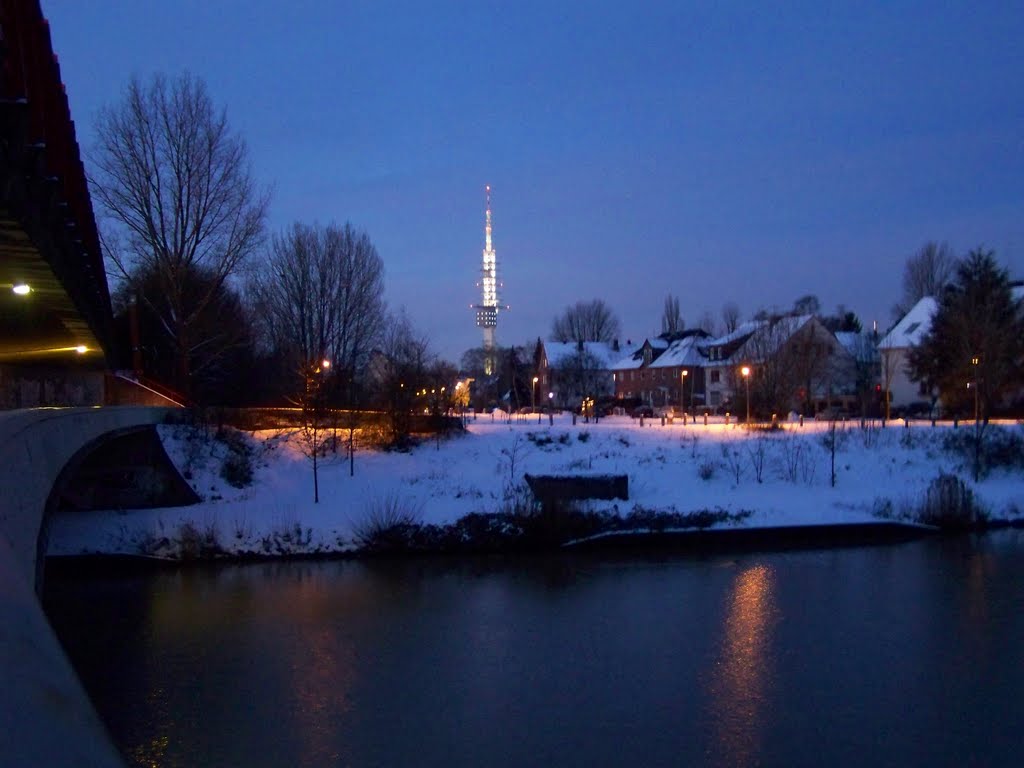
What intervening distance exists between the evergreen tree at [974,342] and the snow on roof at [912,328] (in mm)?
5503

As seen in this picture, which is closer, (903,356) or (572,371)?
(903,356)

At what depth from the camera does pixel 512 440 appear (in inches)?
1522

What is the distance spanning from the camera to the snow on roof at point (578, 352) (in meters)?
96.2

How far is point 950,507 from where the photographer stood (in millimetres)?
32812

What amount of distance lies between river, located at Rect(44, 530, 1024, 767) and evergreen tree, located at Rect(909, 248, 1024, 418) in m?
24.6

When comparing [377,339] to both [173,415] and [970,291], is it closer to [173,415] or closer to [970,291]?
[173,415]

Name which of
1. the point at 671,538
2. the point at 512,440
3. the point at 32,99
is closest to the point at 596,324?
the point at 512,440

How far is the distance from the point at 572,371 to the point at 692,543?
58134 millimetres

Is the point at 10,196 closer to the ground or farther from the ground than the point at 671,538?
farther from the ground

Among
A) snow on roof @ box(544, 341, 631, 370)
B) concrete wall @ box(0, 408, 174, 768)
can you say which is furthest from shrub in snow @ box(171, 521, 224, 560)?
snow on roof @ box(544, 341, 631, 370)

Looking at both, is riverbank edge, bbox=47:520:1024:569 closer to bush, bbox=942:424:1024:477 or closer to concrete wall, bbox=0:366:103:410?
concrete wall, bbox=0:366:103:410

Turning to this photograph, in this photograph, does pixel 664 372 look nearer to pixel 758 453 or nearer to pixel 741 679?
pixel 758 453

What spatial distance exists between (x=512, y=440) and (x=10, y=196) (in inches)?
1175

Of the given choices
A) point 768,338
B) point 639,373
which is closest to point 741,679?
point 768,338
